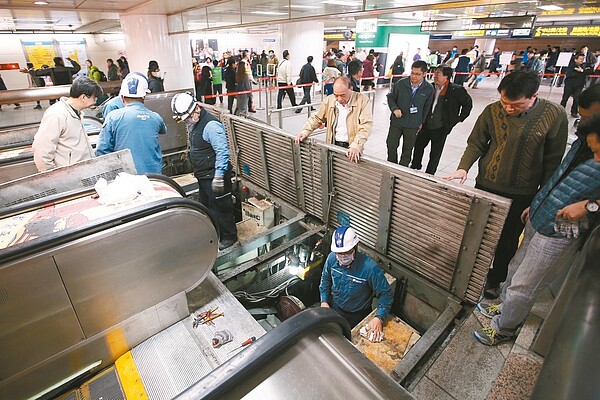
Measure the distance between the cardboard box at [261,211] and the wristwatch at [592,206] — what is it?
10.9 feet

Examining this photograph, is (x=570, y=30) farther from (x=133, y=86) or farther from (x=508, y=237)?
(x=133, y=86)

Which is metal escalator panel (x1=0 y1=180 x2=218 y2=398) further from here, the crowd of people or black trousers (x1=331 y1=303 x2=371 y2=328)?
black trousers (x1=331 y1=303 x2=371 y2=328)

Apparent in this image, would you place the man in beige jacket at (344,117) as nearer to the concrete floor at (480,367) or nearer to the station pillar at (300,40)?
the concrete floor at (480,367)

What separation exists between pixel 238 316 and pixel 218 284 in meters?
0.40

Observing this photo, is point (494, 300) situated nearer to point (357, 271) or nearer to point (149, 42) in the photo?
point (357, 271)

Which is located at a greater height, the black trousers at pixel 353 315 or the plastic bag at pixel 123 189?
the plastic bag at pixel 123 189

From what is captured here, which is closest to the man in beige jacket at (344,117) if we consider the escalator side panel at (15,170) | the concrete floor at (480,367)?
the concrete floor at (480,367)

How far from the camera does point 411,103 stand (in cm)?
421

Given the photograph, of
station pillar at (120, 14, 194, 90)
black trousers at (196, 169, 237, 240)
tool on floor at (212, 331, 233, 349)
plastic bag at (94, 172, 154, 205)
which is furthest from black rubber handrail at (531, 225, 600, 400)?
station pillar at (120, 14, 194, 90)

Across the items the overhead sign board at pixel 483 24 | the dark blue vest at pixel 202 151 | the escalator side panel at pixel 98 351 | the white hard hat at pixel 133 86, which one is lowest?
the escalator side panel at pixel 98 351

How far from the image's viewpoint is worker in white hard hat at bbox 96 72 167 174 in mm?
3146

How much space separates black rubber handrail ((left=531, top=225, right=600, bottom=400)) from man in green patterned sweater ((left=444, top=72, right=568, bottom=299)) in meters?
1.73

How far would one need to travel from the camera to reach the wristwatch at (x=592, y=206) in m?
1.67

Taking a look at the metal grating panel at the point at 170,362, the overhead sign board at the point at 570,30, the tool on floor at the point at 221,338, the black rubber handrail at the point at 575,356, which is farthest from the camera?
the overhead sign board at the point at 570,30
